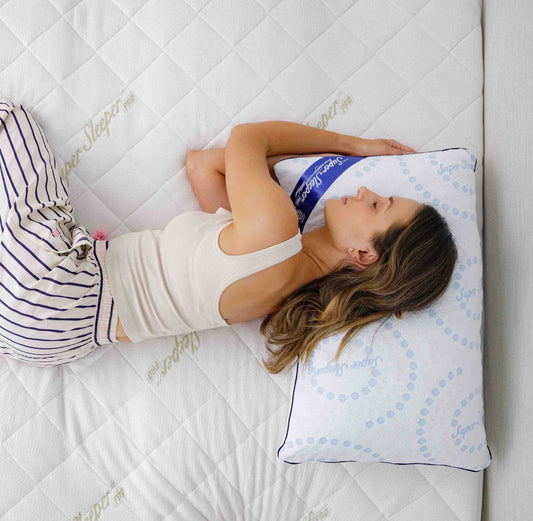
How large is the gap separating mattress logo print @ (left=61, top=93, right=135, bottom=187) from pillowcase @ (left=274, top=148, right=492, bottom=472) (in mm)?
601

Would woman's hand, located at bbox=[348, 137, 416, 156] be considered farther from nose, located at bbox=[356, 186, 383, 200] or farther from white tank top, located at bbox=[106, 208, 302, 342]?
white tank top, located at bbox=[106, 208, 302, 342]

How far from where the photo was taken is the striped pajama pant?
99 cm

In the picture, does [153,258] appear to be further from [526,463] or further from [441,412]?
[526,463]

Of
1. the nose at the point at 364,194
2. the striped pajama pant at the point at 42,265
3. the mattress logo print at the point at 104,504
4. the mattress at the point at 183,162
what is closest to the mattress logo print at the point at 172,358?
the mattress at the point at 183,162

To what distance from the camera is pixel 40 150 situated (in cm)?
108

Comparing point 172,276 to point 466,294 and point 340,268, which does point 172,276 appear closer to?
point 340,268

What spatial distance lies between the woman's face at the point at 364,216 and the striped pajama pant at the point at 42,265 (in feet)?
1.57

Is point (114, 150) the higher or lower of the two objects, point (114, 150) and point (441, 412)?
the higher

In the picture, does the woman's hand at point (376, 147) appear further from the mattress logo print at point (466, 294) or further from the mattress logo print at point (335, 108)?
the mattress logo print at point (466, 294)

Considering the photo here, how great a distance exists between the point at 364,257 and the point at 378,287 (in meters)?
0.07

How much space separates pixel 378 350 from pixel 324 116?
580 mm

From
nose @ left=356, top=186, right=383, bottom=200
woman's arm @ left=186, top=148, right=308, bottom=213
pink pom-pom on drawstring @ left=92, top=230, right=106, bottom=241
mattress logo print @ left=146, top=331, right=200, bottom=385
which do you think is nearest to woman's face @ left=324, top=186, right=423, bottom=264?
nose @ left=356, top=186, right=383, bottom=200

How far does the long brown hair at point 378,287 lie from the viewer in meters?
0.99

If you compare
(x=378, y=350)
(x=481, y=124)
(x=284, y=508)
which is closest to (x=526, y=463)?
(x=378, y=350)
